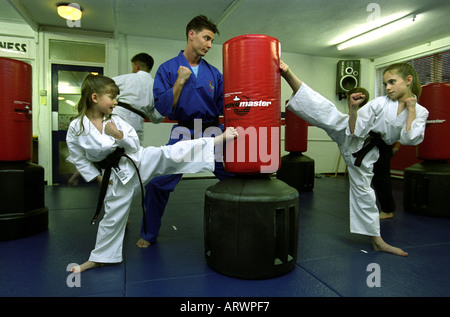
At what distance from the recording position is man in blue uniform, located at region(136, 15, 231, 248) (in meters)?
2.25

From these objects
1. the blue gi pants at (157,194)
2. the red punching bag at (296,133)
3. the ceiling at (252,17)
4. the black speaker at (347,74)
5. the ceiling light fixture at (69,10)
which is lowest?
the blue gi pants at (157,194)

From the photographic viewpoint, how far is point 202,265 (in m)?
1.96

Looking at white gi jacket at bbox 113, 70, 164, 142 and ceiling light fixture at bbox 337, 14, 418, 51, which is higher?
ceiling light fixture at bbox 337, 14, 418, 51

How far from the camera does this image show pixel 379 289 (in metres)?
1.64

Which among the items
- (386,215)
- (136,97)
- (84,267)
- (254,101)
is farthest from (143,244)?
(386,215)

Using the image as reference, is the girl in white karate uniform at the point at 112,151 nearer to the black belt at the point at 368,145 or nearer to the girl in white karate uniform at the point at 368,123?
the girl in white karate uniform at the point at 368,123

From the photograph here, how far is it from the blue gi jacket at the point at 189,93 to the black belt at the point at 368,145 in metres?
1.13

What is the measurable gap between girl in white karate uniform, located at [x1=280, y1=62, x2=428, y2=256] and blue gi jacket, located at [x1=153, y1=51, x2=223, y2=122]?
61 cm

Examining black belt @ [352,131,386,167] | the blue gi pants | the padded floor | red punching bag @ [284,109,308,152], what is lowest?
the padded floor

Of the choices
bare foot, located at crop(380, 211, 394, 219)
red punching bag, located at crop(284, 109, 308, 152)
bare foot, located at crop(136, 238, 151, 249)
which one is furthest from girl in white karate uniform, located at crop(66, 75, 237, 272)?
red punching bag, located at crop(284, 109, 308, 152)

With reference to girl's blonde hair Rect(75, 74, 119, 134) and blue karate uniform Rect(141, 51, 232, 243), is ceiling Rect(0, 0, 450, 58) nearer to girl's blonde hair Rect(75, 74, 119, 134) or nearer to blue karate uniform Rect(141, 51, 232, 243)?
blue karate uniform Rect(141, 51, 232, 243)

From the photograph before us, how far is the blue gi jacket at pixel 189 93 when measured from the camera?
2.26 meters

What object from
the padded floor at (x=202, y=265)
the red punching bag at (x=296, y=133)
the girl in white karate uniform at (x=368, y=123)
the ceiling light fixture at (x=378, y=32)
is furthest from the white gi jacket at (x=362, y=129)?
the ceiling light fixture at (x=378, y=32)

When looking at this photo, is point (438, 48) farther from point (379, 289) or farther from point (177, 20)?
point (379, 289)
